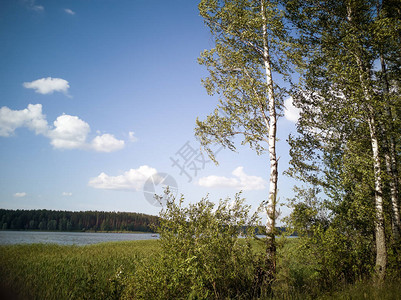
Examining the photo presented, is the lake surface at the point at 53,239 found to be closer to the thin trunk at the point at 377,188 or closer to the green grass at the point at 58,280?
the green grass at the point at 58,280

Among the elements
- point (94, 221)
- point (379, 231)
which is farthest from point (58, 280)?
point (94, 221)

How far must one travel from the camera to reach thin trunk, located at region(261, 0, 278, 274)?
741 cm

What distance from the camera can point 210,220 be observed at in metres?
6.66

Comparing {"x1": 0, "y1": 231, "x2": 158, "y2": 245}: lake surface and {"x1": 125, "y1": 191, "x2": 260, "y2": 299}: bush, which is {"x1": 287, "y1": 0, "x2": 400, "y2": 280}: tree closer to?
{"x1": 125, "y1": 191, "x2": 260, "y2": 299}: bush

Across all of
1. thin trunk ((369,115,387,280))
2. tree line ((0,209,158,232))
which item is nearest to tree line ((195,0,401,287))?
thin trunk ((369,115,387,280))

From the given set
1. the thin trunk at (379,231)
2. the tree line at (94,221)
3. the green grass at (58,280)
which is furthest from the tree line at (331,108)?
the tree line at (94,221)

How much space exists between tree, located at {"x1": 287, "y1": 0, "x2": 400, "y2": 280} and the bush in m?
4.47

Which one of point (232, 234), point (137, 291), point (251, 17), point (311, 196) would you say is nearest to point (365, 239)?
point (311, 196)

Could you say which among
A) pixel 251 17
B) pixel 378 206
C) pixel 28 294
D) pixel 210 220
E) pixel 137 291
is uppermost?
pixel 251 17

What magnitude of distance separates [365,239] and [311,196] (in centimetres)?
329

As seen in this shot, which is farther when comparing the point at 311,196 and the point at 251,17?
the point at 311,196

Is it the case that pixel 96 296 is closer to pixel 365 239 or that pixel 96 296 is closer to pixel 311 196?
pixel 365 239

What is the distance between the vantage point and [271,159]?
29.2 ft

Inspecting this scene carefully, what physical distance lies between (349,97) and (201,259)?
8513 mm
